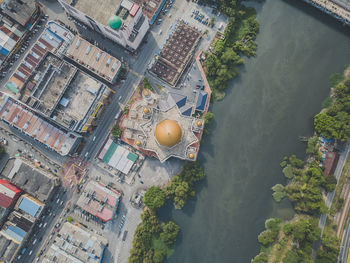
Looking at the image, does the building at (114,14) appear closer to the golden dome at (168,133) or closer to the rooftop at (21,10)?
the rooftop at (21,10)

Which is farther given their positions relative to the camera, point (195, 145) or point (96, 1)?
point (195, 145)

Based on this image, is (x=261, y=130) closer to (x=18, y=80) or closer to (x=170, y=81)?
(x=170, y=81)

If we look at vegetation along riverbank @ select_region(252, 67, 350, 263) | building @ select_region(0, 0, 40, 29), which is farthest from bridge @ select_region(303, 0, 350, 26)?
building @ select_region(0, 0, 40, 29)

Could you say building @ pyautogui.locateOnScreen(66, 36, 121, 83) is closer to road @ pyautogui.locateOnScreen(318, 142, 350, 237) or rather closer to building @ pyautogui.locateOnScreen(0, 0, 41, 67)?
building @ pyautogui.locateOnScreen(0, 0, 41, 67)

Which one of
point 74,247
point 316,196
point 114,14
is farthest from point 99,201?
point 316,196

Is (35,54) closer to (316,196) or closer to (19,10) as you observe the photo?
(19,10)

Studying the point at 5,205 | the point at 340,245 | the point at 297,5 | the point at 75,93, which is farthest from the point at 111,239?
the point at 297,5

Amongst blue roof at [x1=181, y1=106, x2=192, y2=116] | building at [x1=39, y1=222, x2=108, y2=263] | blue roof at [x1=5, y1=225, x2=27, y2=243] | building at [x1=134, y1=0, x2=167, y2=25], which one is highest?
Result: building at [x1=134, y1=0, x2=167, y2=25]
